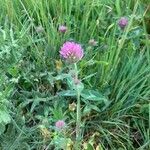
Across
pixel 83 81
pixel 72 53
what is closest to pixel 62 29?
pixel 83 81

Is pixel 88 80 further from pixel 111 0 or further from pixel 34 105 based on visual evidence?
pixel 111 0

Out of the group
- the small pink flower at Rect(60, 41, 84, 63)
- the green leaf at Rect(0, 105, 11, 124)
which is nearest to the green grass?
the green leaf at Rect(0, 105, 11, 124)

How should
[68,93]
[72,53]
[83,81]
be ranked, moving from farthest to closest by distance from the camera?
1. [83,81]
2. [68,93]
3. [72,53]

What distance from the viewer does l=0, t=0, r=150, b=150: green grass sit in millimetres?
1551

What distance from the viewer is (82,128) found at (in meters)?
1.62

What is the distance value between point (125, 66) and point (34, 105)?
1.33ft

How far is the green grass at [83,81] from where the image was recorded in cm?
155

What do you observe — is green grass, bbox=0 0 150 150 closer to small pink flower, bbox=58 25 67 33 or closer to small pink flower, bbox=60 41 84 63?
small pink flower, bbox=58 25 67 33

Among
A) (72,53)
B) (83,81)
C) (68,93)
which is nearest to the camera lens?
(72,53)

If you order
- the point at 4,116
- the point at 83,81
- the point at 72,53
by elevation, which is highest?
the point at 72,53

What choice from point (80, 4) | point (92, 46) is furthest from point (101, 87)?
point (80, 4)

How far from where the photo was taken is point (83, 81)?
173 cm

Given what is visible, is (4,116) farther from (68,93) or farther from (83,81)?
(83,81)

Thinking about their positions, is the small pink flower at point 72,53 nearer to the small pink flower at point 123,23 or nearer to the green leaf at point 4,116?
the green leaf at point 4,116
